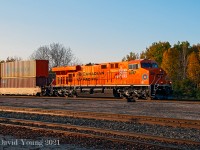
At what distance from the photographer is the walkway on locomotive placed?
24781 mm

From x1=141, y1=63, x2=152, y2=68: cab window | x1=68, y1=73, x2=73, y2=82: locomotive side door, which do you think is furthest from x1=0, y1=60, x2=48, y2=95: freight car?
x1=141, y1=63, x2=152, y2=68: cab window

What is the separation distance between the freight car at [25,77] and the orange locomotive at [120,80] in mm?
2671

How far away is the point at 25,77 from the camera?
34344 mm

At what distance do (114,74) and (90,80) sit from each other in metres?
2.96

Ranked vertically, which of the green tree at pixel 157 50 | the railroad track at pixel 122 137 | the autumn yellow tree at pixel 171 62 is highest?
the green tree at pixel 157 50

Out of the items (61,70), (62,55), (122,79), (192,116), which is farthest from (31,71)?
(62,55)

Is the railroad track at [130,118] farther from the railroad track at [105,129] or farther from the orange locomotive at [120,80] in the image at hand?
the orange locomotive at [120,80]

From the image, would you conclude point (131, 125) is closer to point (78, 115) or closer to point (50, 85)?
point (78, 115)

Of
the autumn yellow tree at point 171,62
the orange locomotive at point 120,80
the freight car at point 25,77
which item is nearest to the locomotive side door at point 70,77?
the orange locomotive at point 120,80

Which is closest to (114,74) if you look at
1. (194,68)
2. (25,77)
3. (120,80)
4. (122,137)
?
(120,80)

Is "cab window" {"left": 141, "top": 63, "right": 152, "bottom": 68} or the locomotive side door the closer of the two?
"cab window" {"left": 141, "top": 63, "right": 152, "bottom": 68}

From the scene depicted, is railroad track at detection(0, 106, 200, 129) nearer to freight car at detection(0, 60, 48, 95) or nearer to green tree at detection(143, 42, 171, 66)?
freight car at detection(0, 60, 48, 95)

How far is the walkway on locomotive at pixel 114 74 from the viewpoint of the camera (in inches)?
976

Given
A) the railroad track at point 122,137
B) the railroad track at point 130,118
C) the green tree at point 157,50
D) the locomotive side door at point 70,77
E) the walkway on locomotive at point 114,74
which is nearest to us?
the railroad track at point 122,137
